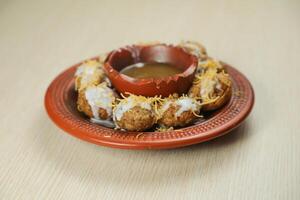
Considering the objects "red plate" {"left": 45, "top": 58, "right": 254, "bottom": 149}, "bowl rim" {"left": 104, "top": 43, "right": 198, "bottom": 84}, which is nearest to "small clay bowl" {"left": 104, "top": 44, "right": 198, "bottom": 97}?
"bowl rim" {"left": 104, "top": 43, "right": 198, "bottom": 84}

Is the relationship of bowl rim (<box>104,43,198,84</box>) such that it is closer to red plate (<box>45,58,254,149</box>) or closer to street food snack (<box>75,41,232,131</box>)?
street food snack (<box>75,41,232,131</box>)

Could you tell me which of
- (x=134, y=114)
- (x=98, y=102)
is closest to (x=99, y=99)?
(x=98, y=102)

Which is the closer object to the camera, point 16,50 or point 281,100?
point 281,100

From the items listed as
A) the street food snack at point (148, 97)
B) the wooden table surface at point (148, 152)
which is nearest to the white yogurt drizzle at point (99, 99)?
the street food snack at point (148, 97)

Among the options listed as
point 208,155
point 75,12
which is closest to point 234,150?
point 208,155

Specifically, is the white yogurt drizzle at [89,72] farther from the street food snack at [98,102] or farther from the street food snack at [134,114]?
the street food snack at [134,114]

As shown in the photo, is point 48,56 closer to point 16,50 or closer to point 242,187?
point 16,50

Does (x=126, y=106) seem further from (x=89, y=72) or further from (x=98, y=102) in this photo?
(x=89, y=72)
